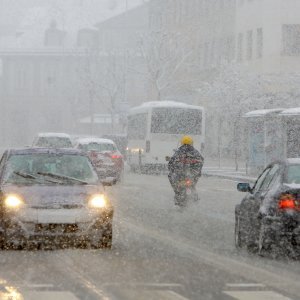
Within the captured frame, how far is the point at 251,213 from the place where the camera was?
1511 centimetres

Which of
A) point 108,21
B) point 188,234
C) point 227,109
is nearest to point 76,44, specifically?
point 108,21

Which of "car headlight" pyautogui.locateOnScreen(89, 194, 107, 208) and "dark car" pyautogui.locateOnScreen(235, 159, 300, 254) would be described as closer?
"dark car" pyautogui.locateOnScreen(235, 159, 300, 254)

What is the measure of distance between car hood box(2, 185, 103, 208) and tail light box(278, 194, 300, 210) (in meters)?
2.61

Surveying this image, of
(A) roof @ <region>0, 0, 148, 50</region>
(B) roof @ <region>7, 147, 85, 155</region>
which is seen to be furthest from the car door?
(A) roof @ <region>0, 0, 148, 50</region>

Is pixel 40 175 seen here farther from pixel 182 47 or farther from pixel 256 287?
pixel 182 47

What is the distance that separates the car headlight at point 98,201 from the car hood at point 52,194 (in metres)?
0.08

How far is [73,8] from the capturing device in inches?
5423

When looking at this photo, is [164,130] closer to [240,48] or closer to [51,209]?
[240,48]

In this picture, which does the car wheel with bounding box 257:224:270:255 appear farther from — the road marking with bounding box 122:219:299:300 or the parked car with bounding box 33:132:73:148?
the parked car with bounding box 33:132:73:148

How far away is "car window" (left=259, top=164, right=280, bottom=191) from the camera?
14.9 m

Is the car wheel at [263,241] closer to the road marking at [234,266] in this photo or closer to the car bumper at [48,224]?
the road marking at [234,266]

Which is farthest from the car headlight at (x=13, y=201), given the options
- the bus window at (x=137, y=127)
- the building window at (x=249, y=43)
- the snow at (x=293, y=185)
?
the building window at (x=249, y=43)

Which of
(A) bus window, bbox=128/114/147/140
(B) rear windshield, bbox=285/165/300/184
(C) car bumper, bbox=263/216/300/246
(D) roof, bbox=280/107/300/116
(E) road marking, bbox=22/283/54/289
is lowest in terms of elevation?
(E) road marking, bbox=22/283/54/289

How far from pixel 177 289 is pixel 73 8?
128116 millimetres
